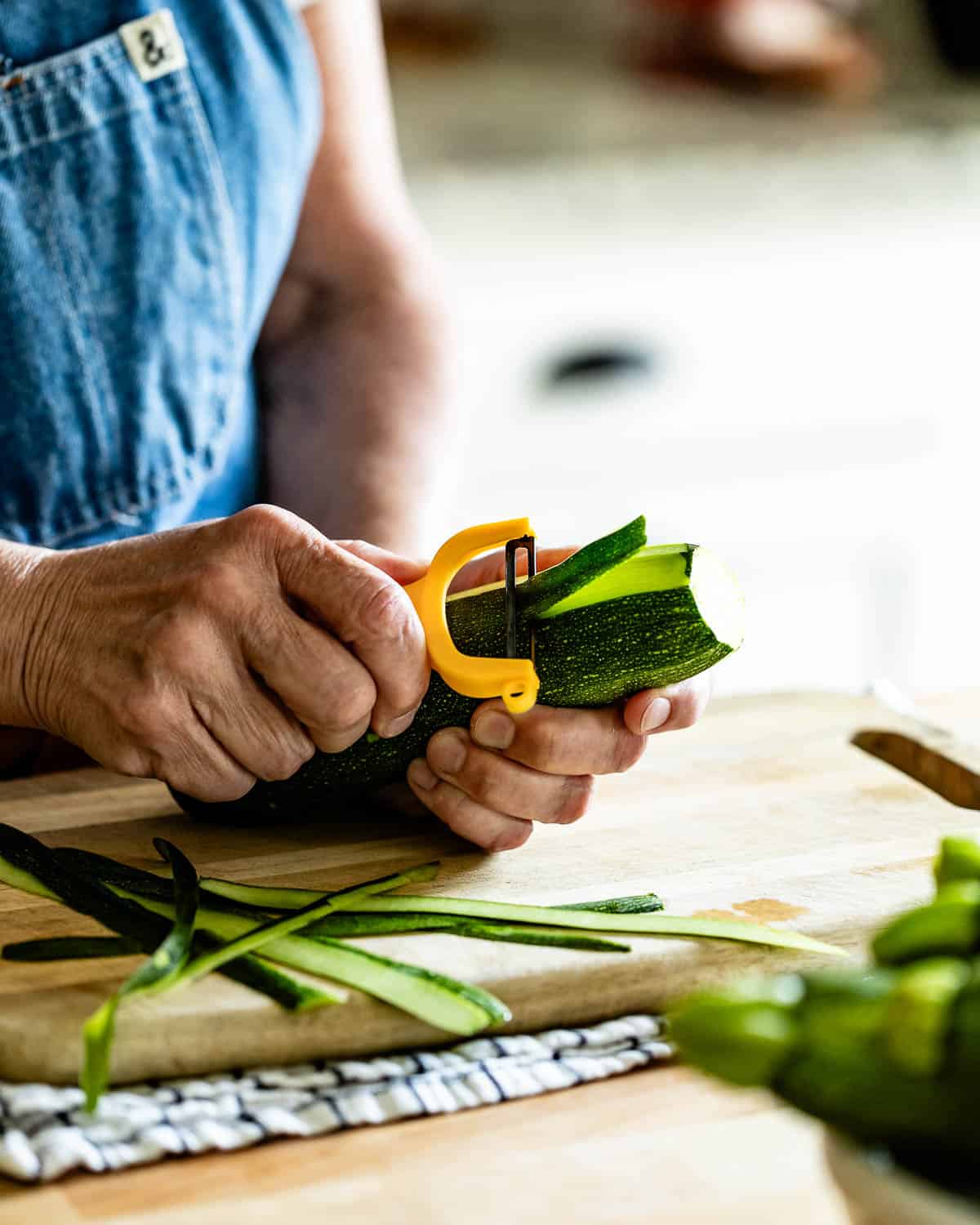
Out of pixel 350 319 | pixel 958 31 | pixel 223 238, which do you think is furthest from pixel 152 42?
pixel 958 31

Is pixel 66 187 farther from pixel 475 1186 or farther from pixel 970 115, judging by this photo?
pixel 970 115

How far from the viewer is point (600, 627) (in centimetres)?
131

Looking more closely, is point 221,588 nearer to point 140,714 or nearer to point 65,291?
point 140,714

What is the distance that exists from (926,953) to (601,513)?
10.5 ft

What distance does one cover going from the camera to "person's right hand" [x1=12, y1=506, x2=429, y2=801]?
1233mm

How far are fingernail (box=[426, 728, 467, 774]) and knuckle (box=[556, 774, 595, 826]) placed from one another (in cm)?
10

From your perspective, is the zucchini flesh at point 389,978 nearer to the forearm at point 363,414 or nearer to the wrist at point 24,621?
the wrist at point 24,621

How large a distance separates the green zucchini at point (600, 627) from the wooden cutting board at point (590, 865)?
0.14 metres

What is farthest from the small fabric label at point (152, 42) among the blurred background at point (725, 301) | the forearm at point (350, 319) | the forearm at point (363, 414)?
the blurred background at point (725, 301)

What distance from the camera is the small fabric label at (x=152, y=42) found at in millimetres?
1716

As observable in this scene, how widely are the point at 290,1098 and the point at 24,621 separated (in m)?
0.52

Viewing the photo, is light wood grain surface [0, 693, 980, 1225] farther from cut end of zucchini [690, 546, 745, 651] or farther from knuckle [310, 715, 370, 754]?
cut end of zucchini [690, 546, 745, 651]

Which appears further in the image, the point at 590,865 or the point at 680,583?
the point at 590,865

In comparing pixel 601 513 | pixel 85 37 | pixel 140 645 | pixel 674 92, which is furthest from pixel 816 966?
pixel 674 92
